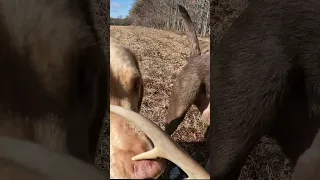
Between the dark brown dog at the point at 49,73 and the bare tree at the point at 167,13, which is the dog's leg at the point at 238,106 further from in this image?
the dark brown dog at the point at 49,73

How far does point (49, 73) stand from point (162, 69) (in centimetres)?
47

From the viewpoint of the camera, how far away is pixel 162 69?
1.86 m

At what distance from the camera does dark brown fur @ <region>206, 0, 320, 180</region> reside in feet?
6.37

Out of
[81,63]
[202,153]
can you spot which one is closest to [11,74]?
[81,63]

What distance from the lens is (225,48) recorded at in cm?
196

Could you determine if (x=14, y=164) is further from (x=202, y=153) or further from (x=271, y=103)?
(x=271, y=103)

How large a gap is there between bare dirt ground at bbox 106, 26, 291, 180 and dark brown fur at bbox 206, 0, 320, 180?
0.27 feet

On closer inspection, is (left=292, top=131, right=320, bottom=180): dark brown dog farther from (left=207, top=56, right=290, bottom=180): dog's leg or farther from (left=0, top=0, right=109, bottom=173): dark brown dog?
(left=0, top=0, right=109, bottom=173): dark brown dog

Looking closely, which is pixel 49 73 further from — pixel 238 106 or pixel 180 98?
pixel 238 106

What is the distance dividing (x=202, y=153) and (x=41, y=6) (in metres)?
0.83

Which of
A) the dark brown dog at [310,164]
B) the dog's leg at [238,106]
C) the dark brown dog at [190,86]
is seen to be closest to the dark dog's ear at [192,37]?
the dark brown dog at [190,86]

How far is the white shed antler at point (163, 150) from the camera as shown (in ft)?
5.92

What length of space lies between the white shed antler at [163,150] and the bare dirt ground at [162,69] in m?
0.03

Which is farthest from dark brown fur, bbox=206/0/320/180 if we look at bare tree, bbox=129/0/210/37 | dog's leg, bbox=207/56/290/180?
bare tree, bbox=129/0/210/37
